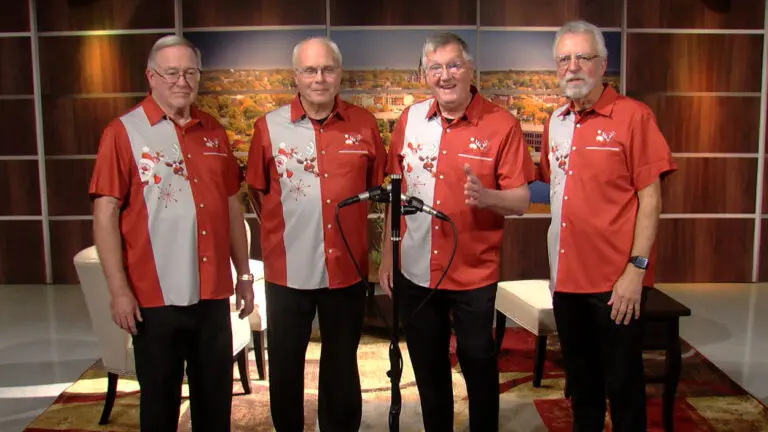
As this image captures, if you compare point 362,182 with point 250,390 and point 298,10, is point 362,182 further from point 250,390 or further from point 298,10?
point 298,10

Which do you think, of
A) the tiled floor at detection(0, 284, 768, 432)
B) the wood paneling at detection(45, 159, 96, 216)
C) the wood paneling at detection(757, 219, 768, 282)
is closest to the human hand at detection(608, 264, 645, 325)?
the tiled floor at detection(0, 284, 768, 432)

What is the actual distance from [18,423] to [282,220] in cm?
167

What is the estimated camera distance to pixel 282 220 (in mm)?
2447

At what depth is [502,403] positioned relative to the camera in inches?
133

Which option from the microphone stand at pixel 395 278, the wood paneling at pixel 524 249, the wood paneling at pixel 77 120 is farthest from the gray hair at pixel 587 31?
the wood paneling at pixel 77 120

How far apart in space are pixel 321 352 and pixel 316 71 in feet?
3.05

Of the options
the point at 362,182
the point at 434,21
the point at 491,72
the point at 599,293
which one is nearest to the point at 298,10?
the point at 434,21

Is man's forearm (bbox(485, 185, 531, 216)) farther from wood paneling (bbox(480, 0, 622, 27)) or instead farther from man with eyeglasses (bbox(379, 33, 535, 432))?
wood paneling (bbox(480, 0, 622, 27))

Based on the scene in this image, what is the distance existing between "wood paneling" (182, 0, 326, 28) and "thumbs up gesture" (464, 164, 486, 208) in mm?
3711

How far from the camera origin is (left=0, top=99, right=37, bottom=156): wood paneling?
5.75 meters

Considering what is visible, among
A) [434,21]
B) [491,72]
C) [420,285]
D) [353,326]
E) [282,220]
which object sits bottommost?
[353,326]

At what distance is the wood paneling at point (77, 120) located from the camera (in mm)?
5688

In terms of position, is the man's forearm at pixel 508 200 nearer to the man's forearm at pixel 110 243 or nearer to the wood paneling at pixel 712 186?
the man's forearm at pixel 110 243

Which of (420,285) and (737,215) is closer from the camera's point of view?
(420,285)
